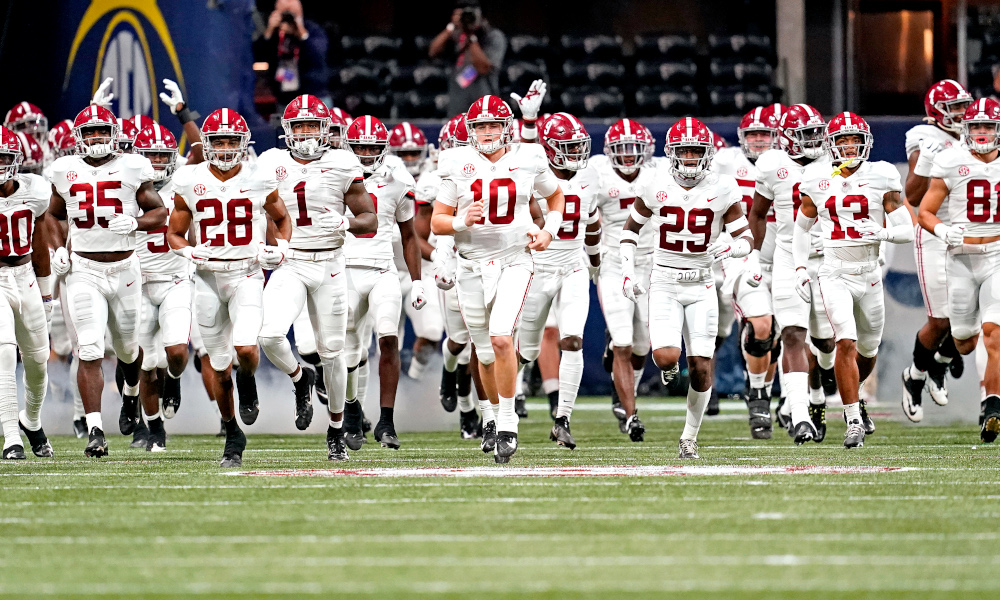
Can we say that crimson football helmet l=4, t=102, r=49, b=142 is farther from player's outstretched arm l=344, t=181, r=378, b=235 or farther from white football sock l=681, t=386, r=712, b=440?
white football sock l=681, t=386, r=712, b=440

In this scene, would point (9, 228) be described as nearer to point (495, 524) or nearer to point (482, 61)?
point (495, 524)

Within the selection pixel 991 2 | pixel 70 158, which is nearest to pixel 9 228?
pixel 70 158

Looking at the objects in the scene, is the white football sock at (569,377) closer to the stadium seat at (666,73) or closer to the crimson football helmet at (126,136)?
the crimson football helmet at (126,136)

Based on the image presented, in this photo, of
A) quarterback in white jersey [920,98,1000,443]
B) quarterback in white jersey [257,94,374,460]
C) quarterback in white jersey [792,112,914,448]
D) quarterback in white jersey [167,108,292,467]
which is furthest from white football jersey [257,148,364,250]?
quarterback in white jersey [920,98,1000,443]

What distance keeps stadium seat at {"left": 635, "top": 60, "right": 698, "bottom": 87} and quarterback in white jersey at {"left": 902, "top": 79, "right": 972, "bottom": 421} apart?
5.62 m

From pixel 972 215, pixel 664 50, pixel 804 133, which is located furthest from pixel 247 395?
pixel 664 50

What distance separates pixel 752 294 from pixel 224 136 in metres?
3.43

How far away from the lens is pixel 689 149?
7.68m

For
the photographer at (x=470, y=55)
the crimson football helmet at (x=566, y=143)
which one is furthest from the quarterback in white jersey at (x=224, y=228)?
the photographer at (x=470, y=55)

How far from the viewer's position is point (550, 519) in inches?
203

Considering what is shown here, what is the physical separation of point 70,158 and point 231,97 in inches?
142

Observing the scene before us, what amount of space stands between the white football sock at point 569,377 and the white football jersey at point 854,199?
5.08 feet

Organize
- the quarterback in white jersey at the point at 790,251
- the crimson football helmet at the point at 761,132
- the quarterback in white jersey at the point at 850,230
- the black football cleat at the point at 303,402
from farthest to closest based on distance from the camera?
the crimson football helmet at the point at 761,132, the quarterback in white jersey at the point at 790,251, the black football cleat at the point at 303,402, the quarterback in white jersey at the point at 850,230

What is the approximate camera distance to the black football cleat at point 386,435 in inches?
330
